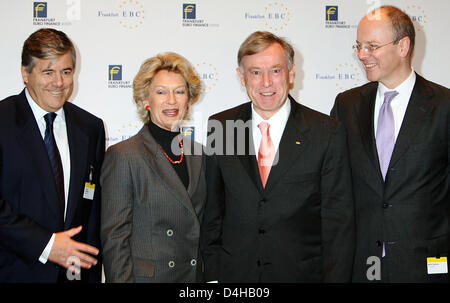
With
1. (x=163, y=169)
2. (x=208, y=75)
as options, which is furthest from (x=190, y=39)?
(x=163, y=169)

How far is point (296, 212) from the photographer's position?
7.80 feet

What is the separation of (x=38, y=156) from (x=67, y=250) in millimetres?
543

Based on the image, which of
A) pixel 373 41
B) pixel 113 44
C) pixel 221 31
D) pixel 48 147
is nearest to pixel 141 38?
A: pixel 113 44

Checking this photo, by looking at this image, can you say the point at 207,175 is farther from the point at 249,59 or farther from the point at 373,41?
the point at 373,41

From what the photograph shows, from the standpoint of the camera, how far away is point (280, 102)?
2525mm

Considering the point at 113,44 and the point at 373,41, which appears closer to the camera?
the point at 373,41

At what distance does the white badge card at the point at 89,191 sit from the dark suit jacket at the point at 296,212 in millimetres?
841

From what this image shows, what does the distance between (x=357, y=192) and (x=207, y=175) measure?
2.94 ft

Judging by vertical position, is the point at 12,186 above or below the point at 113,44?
below

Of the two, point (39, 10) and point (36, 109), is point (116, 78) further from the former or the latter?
point (36, 109)

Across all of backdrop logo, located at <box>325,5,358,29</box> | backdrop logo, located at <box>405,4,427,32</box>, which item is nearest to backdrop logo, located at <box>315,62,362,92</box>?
backdrop logo, located at <box>325,5,358,29</box>

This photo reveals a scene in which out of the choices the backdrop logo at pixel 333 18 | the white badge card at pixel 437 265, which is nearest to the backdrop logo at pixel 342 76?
the backdrop logo at pixel 333 18

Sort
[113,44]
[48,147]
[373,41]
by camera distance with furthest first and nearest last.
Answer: [113,44] < [373,41] < [48,147]
